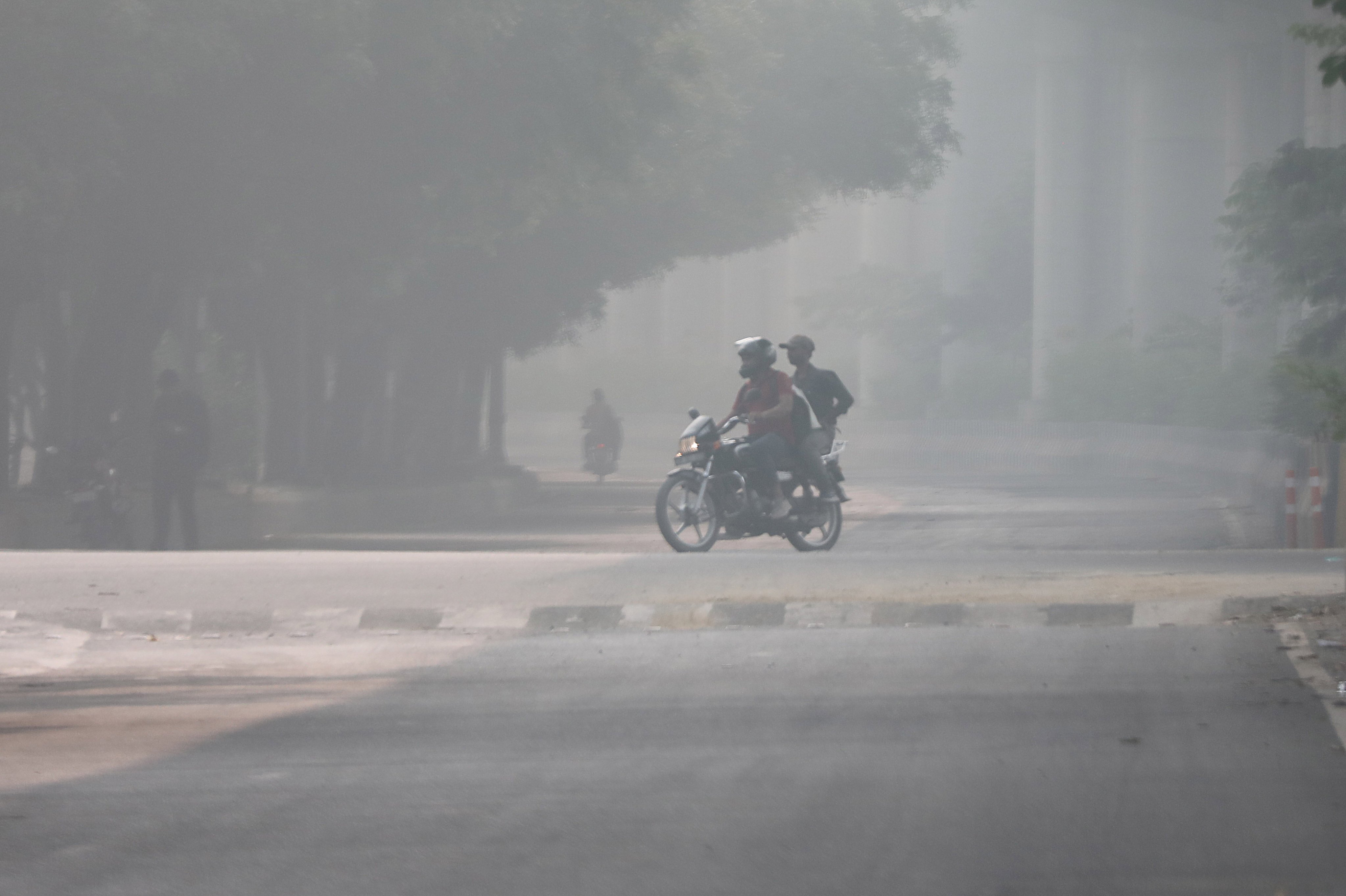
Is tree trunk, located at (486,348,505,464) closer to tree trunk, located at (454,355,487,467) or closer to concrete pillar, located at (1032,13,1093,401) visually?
tree trunk, located at (454,355,487,467)

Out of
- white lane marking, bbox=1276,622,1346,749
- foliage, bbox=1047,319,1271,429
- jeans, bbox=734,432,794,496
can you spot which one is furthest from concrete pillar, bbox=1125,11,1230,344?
white lane marking, bbox=1276,622,1346,749

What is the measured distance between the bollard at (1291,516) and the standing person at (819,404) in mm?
6459

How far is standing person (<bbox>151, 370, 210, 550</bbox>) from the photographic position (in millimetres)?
16875

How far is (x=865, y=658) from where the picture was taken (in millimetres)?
8125

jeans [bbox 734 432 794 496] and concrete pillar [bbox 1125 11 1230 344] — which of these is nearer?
jeans [bbox 734 432 794 496]

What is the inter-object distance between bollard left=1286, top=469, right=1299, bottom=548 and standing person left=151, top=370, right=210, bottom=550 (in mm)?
10614

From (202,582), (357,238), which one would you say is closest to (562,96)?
(357,238)

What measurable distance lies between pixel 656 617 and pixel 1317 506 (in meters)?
9.83

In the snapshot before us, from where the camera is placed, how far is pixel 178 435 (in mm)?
16875

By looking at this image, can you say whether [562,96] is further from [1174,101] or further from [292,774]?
[1174,101]

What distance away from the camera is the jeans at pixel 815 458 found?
14359 millimetres

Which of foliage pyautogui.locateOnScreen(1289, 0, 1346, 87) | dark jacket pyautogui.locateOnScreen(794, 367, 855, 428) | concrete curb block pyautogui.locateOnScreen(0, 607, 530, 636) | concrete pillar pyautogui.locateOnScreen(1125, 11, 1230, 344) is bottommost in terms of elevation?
concrete curb block pyautogui.locateOnScreen(0, 607, 530, 636)

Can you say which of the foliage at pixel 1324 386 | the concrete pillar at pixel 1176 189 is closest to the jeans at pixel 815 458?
the foliage at pixel 1324 386

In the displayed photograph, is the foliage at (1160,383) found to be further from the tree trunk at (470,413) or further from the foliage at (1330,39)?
the foliage at (1330,39)
